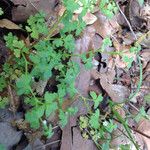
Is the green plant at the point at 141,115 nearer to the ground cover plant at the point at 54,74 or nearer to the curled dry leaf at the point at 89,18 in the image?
the ground cover plant at the point at 54,74

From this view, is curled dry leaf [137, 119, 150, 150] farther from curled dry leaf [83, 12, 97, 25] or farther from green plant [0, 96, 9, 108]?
green plant [0, 96, 9, 108]

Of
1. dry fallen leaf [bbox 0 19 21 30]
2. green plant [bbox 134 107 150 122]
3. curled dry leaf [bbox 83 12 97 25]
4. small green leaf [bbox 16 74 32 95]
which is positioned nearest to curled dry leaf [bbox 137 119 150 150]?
green plant [bbox 134 107 150 122]

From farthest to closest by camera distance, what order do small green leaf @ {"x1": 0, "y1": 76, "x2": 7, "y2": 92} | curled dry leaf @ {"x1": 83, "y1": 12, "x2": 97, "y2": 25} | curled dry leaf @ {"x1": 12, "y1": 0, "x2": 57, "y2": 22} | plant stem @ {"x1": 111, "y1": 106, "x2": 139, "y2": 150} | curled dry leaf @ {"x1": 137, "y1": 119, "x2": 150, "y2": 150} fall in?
curled dry leaf @ {"x1": 137, "y1": 119, "x2": 150, "y2": 150} → curled dry leaf @ {"x1": 83, "y1": 12, "x2": 97, "y2": 25} → plant stem @ {"x1": 111, "y1": 106, "x2": 139, "y2": 150} → curled dry leaf @ {"x1": 12, "y1": 0, "x2": 57, "y2": 22} → small green leaf @ {"x1": 0, "y1": 76, "x2": 7, "y2": 92}

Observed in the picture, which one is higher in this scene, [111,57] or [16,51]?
[16,51]

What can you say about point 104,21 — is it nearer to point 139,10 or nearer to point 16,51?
point 139,10

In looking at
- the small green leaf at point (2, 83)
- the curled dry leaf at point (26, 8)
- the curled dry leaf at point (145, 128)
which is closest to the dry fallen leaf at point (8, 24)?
the curled dry leaf at point (26, 8)

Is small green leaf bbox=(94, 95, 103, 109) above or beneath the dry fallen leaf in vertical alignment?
beneath

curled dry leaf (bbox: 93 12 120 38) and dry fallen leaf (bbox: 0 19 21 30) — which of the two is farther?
curled dry leaf (bbox: 93 12 120 38)

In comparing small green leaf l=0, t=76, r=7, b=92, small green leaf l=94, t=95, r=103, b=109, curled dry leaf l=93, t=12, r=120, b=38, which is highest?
curled dry leaf l=93, t=12, r=120, b=38

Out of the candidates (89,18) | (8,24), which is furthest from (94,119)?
(8,24)

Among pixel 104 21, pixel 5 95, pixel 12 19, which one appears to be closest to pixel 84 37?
pixel 104 21

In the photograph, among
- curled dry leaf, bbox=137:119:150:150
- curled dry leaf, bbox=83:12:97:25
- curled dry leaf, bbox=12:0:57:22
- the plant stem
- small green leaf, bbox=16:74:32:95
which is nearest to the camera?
small green leaf, bbox=16:74:32:95
